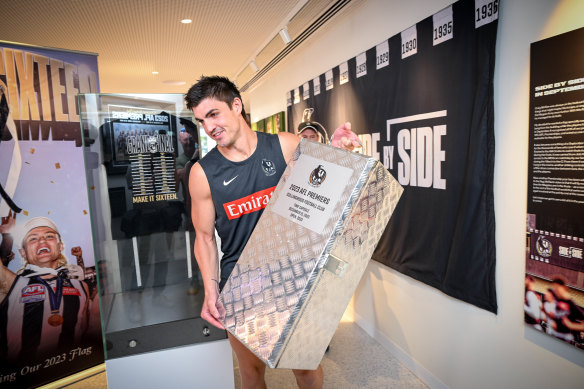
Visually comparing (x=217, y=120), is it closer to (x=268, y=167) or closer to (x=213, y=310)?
(x=268, y=167)

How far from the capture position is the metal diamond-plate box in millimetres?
984

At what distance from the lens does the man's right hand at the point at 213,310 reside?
1.22 m

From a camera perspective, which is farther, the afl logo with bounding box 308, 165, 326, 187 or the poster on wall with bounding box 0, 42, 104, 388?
the poster on wall with bounding box 0, 42, 104, 388

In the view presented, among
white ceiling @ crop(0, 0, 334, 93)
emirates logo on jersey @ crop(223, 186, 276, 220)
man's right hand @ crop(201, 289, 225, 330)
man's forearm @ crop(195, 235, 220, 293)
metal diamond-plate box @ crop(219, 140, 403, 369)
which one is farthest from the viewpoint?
white ceiling @ crop(0, 0, 334, 93)

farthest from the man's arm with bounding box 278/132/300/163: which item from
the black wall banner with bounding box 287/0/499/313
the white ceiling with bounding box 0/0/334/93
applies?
the white ceiling with bounding box 0/0/334/93

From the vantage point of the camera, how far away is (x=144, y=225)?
1628 millimetres

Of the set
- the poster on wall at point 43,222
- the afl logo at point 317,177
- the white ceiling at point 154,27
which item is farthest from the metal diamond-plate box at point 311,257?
the white ceiling at point 154,27

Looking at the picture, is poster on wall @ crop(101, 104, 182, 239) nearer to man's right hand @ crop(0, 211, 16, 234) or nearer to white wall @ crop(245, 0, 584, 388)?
man's right hand @ crop(0, 211, 16, 234)

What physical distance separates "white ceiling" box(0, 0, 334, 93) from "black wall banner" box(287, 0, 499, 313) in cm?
114

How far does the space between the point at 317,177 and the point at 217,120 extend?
0.47 m

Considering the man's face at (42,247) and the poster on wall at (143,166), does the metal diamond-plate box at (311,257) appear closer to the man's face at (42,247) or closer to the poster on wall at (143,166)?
the poster on wall at (143,166)

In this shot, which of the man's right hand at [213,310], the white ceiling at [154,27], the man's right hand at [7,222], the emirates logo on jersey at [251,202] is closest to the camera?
the man's right hand at [213,310]

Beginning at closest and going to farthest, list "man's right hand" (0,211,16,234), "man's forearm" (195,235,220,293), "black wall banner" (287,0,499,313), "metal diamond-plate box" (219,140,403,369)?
1. "metal diamond-plate box" (219,140,403,369)
2. "man's forearm" (195,235,220,293)
3. "black wall banner" (287,0,499,313)
4. "man's right hand" (0,211,16,234)

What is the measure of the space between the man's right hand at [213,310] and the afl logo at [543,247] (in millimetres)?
1262
